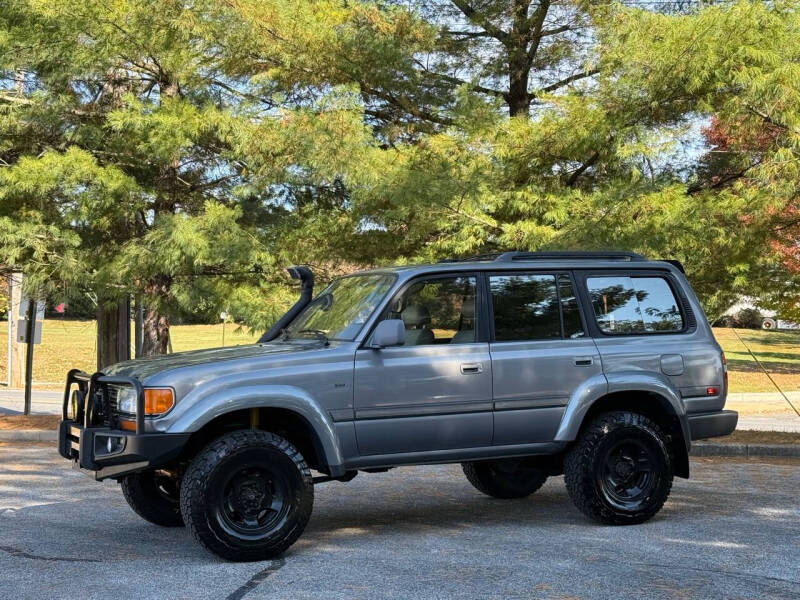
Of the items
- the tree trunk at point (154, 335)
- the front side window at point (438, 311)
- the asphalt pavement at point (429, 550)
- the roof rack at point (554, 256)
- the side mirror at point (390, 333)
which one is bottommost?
the asphalt pavement at point (429, 550)

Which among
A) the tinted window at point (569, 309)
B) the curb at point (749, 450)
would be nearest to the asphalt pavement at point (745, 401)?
the curb at point (749, 450)

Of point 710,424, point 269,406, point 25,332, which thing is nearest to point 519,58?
point 710,424

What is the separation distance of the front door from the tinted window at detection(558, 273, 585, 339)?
691mm

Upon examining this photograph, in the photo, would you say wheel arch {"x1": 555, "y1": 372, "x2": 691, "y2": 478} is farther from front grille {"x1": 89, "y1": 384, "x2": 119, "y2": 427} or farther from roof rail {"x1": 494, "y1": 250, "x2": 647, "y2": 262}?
front grille {"x1": 89, "y1": 384, "x2": 119, "y2": 427}

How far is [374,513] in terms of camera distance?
894cm

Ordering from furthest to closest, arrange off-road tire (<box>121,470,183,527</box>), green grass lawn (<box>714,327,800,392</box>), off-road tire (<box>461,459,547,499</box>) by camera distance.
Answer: green grass lawn (<box>714,327,800,392</box>) → off-road tire (<box>461,459,547,499</box>) → off-road tire (<box>121,470,183,527</box>)

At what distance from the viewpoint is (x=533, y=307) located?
8086 millimetres

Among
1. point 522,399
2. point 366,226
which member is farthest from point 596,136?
point 522,399

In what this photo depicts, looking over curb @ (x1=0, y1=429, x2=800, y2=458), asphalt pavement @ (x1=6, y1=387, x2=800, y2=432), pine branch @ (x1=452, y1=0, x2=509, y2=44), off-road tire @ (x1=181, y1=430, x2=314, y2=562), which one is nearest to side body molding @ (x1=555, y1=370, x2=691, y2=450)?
off-road tire @ (x1=181, y1=430, x2=314, y2=562)

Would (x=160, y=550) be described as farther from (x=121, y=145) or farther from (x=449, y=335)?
(x=121, y=145)

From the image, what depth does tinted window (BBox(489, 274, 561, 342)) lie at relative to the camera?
793cm

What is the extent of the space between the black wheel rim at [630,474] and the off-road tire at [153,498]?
3.18 m

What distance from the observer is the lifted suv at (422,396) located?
6832 mm

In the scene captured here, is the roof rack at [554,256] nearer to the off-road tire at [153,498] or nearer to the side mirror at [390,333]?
the side mirror at [390,333]
